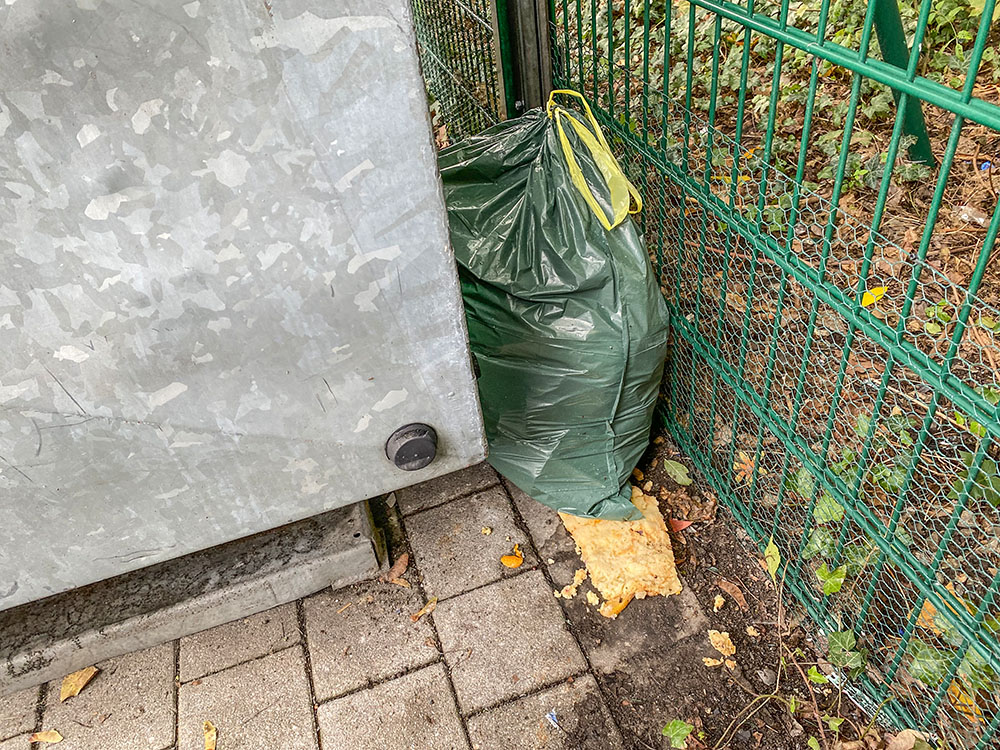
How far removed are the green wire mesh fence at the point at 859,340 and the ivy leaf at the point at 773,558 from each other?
2 centimetres

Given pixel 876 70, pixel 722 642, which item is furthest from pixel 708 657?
pixel 876 70

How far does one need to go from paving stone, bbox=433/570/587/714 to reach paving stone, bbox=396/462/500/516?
0.38m

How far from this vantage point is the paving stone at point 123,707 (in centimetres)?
202

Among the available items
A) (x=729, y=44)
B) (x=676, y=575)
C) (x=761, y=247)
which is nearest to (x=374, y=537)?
(x=676, y=575)

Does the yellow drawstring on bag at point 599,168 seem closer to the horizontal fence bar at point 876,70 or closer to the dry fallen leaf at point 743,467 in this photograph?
the horizontal fence bar at point 876,70

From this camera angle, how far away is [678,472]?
2463 millimetres

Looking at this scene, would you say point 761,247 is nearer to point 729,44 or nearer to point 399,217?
point 399,217

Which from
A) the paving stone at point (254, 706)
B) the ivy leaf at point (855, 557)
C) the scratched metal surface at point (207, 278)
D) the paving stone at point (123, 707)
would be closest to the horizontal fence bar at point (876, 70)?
the scratched metal surface at point (207, 278)

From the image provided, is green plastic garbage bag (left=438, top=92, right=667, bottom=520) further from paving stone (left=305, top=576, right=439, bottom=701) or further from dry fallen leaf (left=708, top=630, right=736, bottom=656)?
paving stone (left=305, top=576, right=439, bottom=701)

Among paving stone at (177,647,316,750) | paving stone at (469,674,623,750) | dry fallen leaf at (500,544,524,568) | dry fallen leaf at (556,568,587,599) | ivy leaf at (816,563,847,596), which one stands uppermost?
ivy leaf at (816,563,847,596)

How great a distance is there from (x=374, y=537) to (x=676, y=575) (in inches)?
35.1

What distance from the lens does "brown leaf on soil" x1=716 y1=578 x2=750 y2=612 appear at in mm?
2141

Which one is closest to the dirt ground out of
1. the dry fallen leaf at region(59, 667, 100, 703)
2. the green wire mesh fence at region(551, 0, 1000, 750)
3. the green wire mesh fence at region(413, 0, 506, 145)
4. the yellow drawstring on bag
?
the green wire mesh fence at region(551, 0, 1000, 750)

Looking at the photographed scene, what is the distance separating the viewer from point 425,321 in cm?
156
